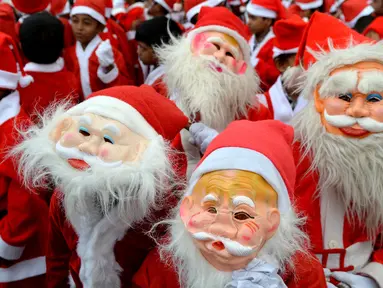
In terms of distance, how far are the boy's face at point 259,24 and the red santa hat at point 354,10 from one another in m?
1.35

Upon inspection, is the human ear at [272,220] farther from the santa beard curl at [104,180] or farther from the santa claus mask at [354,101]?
the santa claus mask at [354,101]

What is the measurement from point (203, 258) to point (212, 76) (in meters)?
1.14

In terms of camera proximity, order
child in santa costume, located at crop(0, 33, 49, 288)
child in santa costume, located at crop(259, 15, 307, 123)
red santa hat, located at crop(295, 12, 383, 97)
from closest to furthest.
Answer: red santa hat, located at crop(295, 12, 383, 97) → child in santa costume, located at crop(0, 33, 49, 288) → child in santa costume, located at crop(259, 15, 307, 123)

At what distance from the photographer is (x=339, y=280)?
1.98 metres

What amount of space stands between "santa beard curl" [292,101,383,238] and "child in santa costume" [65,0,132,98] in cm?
209

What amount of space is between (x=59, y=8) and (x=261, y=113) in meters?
3.04

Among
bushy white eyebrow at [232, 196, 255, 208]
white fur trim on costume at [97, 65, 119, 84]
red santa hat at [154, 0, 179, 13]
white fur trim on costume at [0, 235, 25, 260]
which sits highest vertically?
bushy white eyebrow at [232, 196, 255, 208]

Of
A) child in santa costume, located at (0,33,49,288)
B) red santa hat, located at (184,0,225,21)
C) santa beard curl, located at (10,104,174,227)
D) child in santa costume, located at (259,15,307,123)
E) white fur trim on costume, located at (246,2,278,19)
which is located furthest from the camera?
red santa hat, located at (184,0,225,21)

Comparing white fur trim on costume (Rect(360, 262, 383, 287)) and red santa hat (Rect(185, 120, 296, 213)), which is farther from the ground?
Answer: red santa hat (Rect(185, 120, 296, 213))

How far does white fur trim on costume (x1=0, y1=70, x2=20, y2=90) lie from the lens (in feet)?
8.16

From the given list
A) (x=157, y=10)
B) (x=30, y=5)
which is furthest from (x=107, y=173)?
(x=157, y=10)

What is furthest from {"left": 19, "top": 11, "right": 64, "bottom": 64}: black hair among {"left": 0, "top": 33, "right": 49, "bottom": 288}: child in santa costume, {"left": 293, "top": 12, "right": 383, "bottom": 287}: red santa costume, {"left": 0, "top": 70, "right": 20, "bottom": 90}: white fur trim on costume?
{"left": 293, "top": 12, "right": 383, "bottom": 287}: red santa costume

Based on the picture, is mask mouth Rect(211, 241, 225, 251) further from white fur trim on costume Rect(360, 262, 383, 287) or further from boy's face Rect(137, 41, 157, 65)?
boy's face Rect(137, 41, 157, 65)

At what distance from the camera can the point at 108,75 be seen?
3.88 metres
